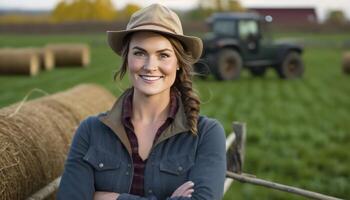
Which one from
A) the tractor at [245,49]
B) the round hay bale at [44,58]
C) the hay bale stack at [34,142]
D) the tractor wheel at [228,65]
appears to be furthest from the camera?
the round hay bale at [44,58]

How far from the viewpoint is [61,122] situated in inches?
175

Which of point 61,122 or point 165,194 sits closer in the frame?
point 165,194

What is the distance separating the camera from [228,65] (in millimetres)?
17469

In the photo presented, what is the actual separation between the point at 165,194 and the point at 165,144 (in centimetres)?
23

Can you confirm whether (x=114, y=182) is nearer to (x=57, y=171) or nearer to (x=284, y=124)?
(x=57, y=171)

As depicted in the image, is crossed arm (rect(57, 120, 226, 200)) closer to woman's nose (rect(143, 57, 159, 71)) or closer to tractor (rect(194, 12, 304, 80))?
woman's nose (rect(143, 57, 159, 71))

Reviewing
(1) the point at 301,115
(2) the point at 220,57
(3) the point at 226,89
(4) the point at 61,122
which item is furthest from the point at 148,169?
(2) the point at 220,57

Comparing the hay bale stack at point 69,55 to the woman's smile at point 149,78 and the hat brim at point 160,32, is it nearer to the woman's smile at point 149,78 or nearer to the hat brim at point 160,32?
the hat brim at point 160,32

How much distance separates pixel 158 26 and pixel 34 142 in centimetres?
145

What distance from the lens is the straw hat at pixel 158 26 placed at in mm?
2629

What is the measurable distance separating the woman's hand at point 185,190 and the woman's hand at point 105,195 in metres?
0.27

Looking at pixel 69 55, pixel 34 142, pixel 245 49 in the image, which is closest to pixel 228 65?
pixel 245 49

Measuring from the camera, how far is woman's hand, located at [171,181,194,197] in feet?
8.60

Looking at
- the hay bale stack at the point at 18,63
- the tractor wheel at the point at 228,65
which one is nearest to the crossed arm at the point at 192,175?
the tractor wheel at the point at 228,65
